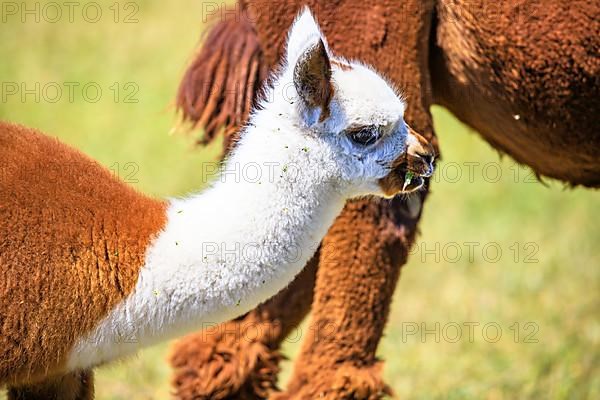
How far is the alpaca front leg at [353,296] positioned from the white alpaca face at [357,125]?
63cm

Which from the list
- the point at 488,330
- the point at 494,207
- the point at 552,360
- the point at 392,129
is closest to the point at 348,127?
the point at 392,129

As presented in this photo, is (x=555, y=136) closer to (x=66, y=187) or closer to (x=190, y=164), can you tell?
(x=66, y=187)

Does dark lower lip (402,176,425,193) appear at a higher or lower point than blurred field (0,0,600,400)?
higher

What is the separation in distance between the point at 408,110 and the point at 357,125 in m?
0.75

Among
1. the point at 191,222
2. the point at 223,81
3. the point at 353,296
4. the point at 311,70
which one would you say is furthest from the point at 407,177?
the point at 223,81

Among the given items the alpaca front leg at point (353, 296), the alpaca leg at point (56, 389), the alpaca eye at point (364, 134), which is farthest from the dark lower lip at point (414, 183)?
the alpaca leg at point (56, 389)

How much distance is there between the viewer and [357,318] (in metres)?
3.58

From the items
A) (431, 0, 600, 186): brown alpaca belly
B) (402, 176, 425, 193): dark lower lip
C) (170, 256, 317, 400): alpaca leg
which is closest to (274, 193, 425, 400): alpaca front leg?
(170, 256, 317, 400): alpaca leg

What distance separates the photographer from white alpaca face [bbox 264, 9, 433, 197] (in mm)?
2834

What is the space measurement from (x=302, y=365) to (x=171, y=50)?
284 inches

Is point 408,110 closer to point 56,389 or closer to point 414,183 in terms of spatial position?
point 414,183

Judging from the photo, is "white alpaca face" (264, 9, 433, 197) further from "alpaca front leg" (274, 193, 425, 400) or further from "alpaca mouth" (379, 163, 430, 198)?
"alpaca front leg" (274, 193, 425, 400)

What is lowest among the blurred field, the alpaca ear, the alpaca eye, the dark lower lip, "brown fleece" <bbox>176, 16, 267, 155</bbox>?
the blurred field

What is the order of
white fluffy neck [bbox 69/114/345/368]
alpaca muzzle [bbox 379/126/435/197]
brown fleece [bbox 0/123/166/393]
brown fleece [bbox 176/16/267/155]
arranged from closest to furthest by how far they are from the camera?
1. brown fleece [bbox 0/123/166/393]
2. white fluffy neck [bbox 69/114/345/368]
3. alpaca muzzle [bbox 379/126/435/197]
4. brown fleece [bbox 176/16/267/155]
